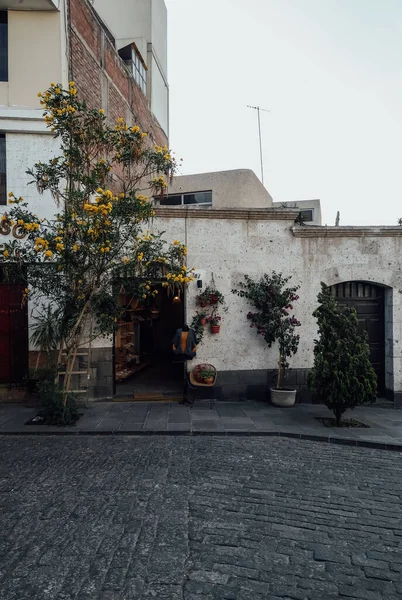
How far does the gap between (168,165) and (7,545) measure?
6.68 meters

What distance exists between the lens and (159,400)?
952 centimetres

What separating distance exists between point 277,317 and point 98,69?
8584 mm

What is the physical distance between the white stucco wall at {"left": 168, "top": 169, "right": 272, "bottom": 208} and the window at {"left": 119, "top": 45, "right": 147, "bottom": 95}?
4742mm

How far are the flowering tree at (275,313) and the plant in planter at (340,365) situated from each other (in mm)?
1342

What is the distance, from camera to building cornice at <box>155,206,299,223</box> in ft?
31.3

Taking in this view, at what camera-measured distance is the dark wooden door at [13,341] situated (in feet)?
31.8

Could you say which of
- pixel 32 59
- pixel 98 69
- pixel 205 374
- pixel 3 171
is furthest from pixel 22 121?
pixel 205 374

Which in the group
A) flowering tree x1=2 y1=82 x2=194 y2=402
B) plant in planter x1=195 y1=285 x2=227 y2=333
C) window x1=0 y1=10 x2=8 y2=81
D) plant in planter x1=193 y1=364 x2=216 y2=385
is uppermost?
window x1=0 y1=10 x2=8 y2=81

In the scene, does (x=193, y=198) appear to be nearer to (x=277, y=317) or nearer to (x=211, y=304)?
(x=211, y=304)

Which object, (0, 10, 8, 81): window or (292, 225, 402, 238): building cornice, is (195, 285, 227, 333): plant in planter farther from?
(0, 10, 8, 81): window

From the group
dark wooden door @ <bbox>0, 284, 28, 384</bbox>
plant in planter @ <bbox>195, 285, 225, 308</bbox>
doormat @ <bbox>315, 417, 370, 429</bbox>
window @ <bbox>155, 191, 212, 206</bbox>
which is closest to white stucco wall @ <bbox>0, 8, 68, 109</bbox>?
dark wooden door @ <bbox>0, 284, 28, 384</bbox>

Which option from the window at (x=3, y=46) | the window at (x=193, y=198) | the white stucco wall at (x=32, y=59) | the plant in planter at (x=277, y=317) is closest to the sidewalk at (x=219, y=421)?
the plant in planter at (x=277, y=317)

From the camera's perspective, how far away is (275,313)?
30.0 feet

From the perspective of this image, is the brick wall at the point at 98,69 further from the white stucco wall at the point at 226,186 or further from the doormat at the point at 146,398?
the doormat at the point at 146,398
